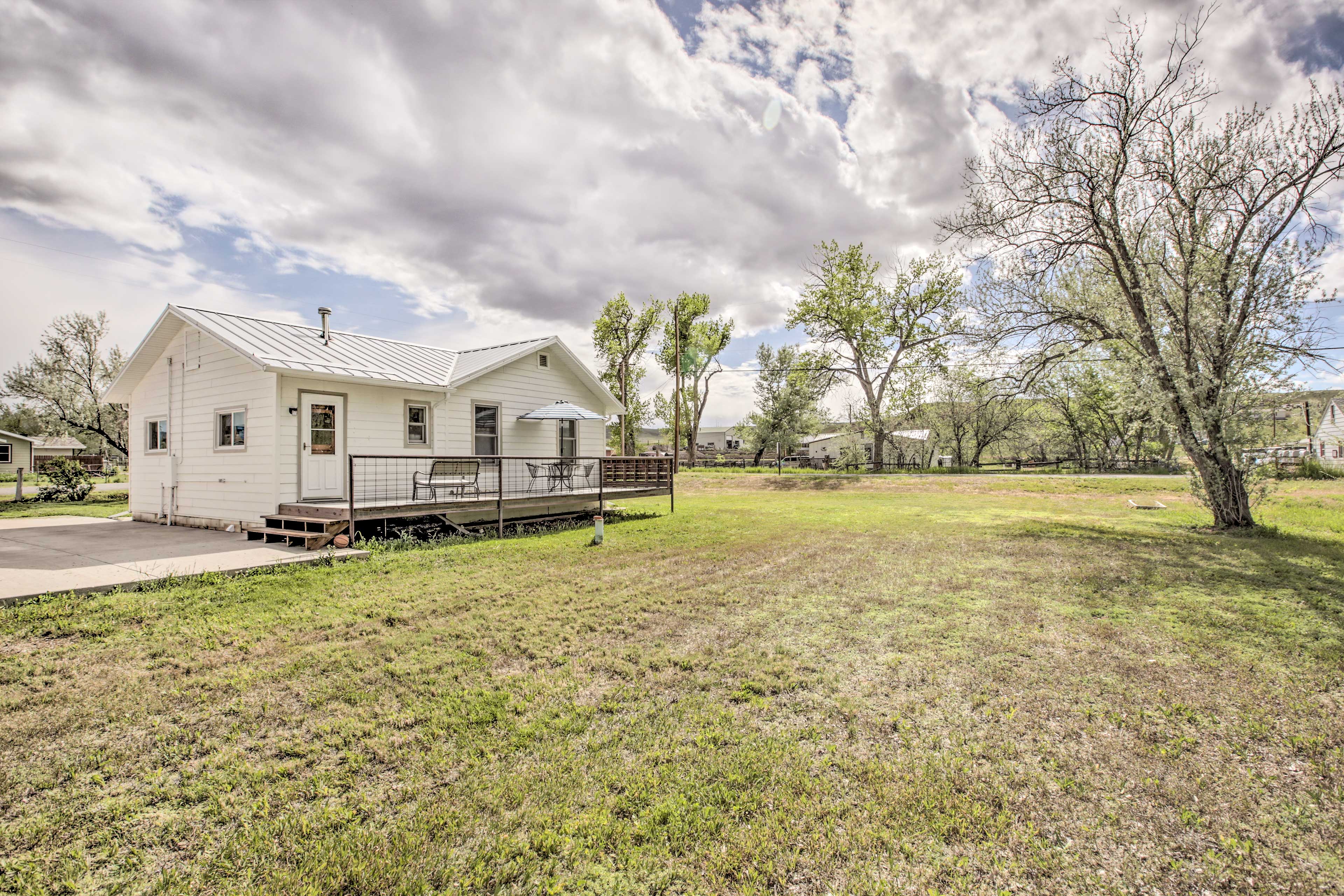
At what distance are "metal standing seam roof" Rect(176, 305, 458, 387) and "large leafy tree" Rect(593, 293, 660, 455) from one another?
24601 mm

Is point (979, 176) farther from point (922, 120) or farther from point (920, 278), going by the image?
point (920, 278)

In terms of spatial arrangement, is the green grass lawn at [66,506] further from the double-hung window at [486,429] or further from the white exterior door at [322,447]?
the double-hung window at [486,429]

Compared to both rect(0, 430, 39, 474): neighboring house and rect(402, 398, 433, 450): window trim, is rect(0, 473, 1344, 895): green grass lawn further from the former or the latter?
rect(0, 430, 39, 474): neighboring house

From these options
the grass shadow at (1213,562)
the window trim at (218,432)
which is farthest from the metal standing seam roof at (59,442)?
the grass shadow at (1213,562)

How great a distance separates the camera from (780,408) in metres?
41.0

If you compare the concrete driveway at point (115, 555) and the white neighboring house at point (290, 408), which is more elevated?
the white neighboring house at point (290, 408)

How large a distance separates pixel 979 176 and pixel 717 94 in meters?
6.08

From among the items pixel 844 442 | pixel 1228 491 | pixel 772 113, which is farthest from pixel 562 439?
pixel 844 442

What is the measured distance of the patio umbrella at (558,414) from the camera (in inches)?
535

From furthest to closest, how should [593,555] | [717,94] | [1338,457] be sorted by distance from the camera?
[1338,457] → [717,94] → [593,555]

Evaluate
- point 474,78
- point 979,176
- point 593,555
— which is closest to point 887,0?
point 979,176

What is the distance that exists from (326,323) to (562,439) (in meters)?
6.09

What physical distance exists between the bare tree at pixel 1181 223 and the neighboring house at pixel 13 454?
52.4m

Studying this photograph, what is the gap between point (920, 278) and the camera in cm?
3064
